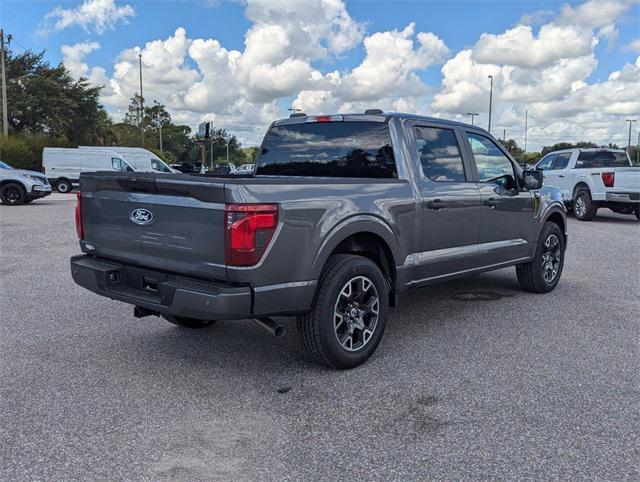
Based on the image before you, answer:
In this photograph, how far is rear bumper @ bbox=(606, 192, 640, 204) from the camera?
14309mm

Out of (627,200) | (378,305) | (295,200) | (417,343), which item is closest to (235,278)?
(295,200)

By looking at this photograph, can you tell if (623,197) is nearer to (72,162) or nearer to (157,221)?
(157,221)

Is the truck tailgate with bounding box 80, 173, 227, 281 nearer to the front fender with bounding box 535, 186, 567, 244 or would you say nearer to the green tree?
the front fender with bounding box 535, 186, 567, 244

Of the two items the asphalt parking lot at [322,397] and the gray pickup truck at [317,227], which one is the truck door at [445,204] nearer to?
the gray pickup truck at [317,227]

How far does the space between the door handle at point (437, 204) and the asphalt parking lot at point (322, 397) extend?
1.11 meters

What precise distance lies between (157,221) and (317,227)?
1.04 meters

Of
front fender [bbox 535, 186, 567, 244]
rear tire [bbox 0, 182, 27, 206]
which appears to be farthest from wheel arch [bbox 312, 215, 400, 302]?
rear tire [bbox 0, 182, 27, 206]

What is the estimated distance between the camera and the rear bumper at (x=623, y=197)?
14309 millimetres

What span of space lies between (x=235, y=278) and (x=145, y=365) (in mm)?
1340

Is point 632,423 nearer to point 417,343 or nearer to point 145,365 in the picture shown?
point 417,343

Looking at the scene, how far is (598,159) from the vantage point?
15930 mm

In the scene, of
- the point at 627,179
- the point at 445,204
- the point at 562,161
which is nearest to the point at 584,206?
the point at 627,179

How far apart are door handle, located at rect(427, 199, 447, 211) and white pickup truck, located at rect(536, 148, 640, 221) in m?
11.3

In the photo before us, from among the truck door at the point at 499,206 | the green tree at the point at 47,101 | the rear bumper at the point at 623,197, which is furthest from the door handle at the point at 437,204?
the green tree at the point at 47,101
